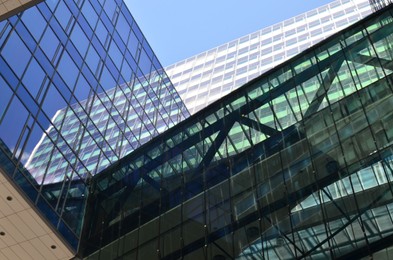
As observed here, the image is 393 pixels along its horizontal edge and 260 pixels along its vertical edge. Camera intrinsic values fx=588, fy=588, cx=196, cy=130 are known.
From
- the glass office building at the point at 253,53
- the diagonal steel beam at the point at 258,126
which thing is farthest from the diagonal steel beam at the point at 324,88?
the glass office building at the point at 253,53

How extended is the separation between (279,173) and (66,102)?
505 inches

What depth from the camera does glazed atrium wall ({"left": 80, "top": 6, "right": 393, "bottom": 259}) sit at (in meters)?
17.9

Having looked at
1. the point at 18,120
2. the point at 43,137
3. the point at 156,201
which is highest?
the point at 18,120

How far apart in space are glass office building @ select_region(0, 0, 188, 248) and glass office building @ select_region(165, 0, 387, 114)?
4665cm

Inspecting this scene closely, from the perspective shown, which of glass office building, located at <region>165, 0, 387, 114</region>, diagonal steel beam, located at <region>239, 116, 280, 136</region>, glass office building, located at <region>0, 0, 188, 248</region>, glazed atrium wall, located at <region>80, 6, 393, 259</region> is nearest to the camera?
glazed atrium wall, located at <region>80, 6, 393, 259</region>

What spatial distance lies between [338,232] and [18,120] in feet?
45.5

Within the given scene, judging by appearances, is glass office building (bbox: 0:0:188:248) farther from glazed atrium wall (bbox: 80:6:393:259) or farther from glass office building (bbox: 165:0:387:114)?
glass office building (bbox: 165:0:387:114)

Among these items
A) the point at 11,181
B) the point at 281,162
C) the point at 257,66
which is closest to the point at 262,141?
the point at 281,162

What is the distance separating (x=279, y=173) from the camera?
20.6m

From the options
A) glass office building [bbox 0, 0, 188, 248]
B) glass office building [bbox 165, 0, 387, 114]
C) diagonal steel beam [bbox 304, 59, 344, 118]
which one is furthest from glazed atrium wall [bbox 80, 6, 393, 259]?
glass office building [bbox 165, 0, 387, 114]

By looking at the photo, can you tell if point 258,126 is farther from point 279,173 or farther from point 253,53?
point 253,53

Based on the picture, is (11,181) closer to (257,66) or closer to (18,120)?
(18,120)

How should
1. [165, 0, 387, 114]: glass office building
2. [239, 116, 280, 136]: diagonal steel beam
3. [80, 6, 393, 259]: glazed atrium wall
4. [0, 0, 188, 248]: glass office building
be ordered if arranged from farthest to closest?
[165, 0, 387, 114]: glass office building
[0, 0, 188, 248]: glass office building
[239, 116, 280, 136]: diagonal steel beam
[80, 6, 393, 259]: glazed atrium wall

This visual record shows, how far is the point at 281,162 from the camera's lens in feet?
68.7
